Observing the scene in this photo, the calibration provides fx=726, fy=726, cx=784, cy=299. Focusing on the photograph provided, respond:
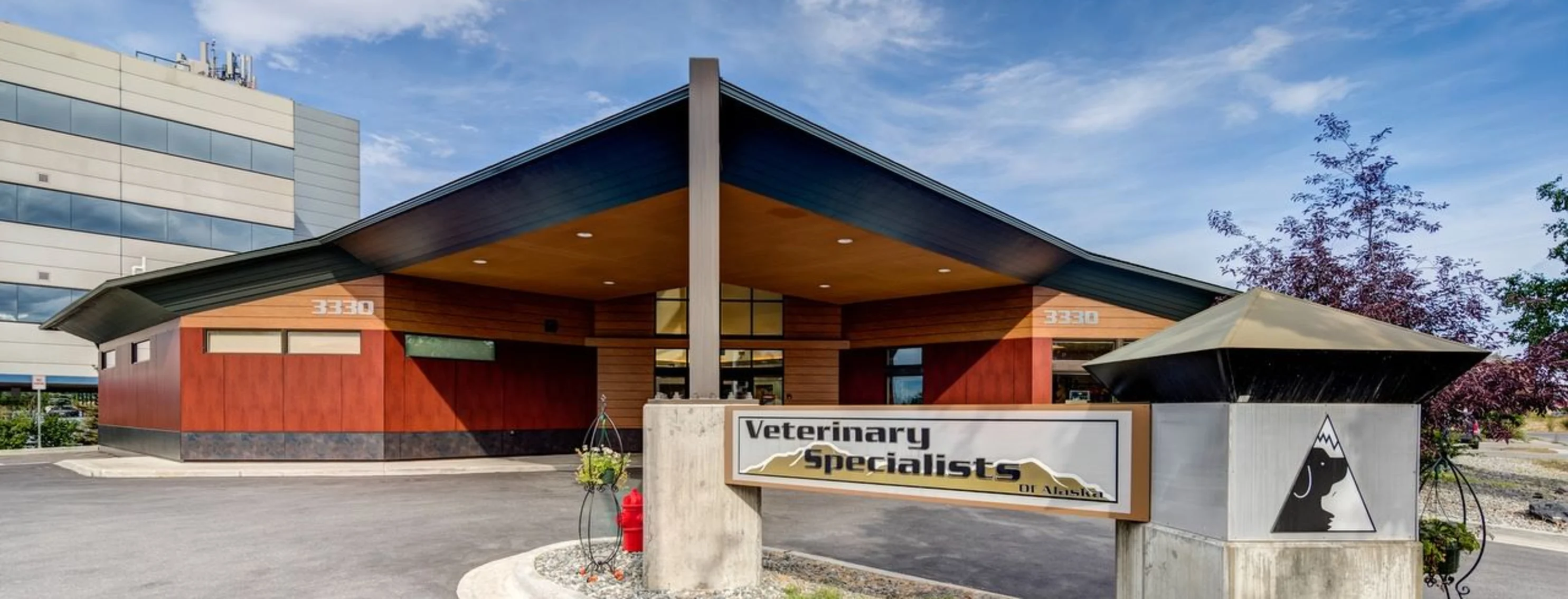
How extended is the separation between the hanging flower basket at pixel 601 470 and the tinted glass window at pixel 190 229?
4159 cm

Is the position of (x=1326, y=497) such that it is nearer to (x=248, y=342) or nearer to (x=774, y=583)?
(x=774, y=583)

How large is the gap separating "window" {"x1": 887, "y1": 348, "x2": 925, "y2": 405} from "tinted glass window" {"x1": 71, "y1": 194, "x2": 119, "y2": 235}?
38.1 metres

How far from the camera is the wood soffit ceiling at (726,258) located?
12.8 metres

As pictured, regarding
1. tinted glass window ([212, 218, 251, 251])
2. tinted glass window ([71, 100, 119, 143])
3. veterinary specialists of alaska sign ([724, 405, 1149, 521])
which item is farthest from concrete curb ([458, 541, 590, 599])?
tinted glass window ([212, 218, 251, 251])

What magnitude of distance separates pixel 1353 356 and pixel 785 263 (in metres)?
13.2

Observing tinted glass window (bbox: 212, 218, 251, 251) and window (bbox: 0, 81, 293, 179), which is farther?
tinted glass window (bbox: 212, 218, 251, 251)

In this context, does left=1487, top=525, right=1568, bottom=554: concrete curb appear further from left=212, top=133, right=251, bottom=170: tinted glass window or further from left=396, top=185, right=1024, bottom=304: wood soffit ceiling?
left=212, top=133, right=251, bottom=170: tinted glass window

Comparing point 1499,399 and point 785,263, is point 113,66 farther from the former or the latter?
point 1499,399

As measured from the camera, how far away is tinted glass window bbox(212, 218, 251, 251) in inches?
1521

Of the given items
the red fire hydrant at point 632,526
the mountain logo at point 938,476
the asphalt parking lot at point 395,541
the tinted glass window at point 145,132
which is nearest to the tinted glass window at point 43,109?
the tinted glass window at point 145,132

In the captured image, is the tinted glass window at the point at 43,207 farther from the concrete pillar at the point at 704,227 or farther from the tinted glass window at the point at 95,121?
the concrete pillar at the point at 704,227

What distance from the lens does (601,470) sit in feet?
23.6

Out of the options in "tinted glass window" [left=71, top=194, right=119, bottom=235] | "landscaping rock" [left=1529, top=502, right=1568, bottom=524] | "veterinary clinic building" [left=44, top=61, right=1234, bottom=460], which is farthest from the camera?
"tinted glass window" [left=71, top=194, right=119, bottom=235]

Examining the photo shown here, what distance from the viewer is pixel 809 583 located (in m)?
6.88
